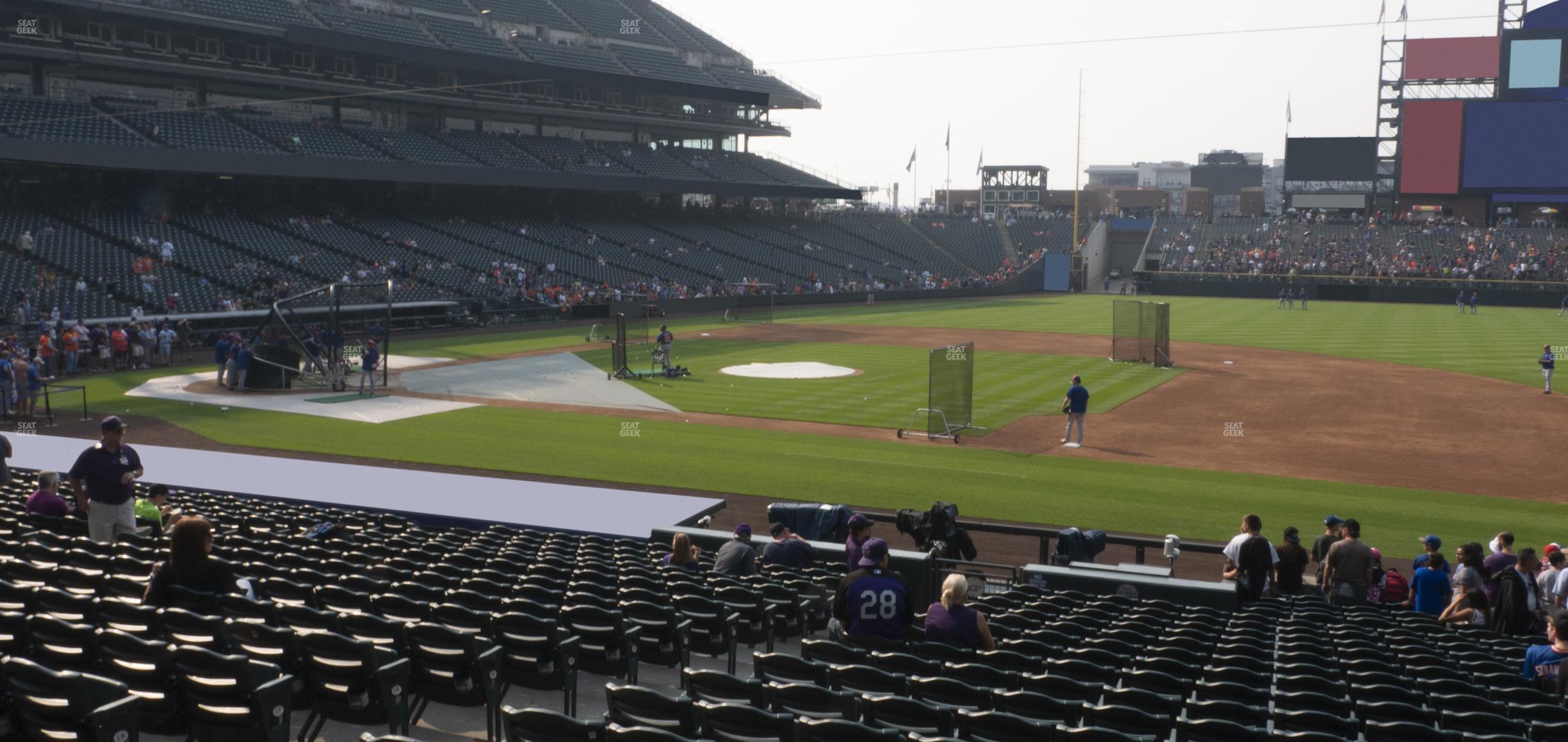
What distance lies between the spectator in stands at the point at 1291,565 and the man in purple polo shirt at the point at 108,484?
42.8ft

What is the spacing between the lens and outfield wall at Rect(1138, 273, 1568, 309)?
7369 centimetres

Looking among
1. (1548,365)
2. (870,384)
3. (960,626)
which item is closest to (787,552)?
(960,626)

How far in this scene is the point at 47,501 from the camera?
12672 millimetres

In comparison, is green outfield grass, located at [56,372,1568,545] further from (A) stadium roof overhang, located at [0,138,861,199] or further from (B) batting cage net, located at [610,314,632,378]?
(A) stadium roof overhang, located at [0,138,861,199]

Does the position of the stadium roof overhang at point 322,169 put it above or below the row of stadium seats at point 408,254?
above

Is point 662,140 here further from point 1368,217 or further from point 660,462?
point 660,462

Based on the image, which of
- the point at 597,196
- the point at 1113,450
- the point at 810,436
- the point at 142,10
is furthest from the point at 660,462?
the point at 597,196

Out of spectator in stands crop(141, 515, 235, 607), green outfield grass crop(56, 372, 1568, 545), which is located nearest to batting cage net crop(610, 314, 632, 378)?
green outfield grass crop(56, 372, 1568, 545)

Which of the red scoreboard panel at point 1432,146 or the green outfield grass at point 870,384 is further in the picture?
the red scoreboard panel at point 1432,146

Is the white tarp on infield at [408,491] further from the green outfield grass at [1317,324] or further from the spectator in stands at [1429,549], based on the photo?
the green outfield grass at [1317,324]

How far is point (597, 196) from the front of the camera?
78.5 meters

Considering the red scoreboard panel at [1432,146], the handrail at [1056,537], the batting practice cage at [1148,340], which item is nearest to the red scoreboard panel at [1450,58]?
the red scoreboard panel at [1432,146]

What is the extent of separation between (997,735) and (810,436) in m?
20.5

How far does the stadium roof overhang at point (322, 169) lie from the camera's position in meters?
46.5
